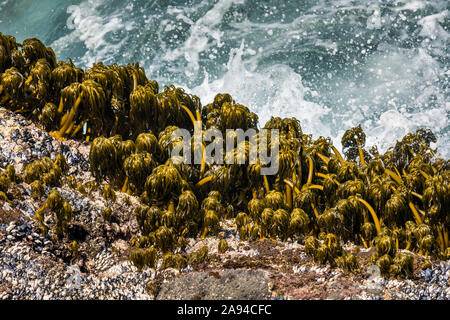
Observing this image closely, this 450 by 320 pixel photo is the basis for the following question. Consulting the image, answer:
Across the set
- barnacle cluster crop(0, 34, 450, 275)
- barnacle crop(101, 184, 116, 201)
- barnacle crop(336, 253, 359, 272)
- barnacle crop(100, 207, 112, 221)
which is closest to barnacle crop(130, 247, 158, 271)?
barnacle cluster crop(0, 34, 450, 275)

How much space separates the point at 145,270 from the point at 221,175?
2217mm

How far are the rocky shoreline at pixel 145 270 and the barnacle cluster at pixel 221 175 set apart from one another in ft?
0.74

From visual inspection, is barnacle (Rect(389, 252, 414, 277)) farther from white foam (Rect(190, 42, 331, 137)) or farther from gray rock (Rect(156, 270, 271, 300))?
white foam (Rect(190, 42, 331, 137))

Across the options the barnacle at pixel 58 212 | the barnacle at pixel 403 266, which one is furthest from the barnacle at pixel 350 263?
the barnacle at pixel 58 212

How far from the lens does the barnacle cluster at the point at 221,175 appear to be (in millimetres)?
6664

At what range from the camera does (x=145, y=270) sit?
631 cm

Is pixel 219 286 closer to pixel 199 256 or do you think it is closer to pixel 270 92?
pixel 199 256

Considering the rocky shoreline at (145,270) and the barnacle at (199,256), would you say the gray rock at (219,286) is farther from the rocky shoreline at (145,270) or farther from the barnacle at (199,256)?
the barnacle at (199,256)

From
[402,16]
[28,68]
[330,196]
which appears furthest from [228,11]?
[330,196]

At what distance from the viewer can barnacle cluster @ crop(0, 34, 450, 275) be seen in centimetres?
666
